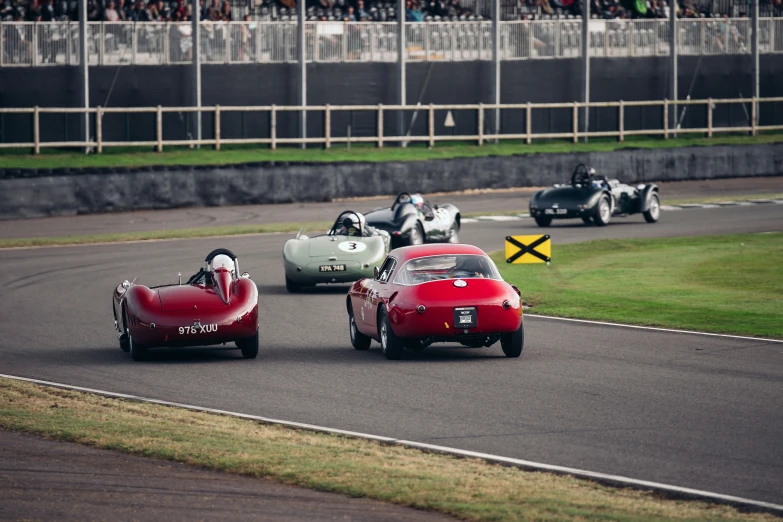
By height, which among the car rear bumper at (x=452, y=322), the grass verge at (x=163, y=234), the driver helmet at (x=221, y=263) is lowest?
the grass verge at (x=163, y=234)

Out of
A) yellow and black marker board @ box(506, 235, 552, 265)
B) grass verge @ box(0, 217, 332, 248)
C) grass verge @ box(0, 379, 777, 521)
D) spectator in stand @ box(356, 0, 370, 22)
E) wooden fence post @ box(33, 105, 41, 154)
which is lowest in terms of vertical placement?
grass verge @ box(0, 379, 777, 521)

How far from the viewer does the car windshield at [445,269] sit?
15.9m

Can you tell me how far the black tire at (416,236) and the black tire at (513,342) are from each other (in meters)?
11.3

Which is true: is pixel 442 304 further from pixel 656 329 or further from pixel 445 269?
pixel 656 329

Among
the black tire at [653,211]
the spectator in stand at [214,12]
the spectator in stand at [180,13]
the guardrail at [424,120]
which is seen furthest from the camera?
the spectator in stand at [214,12]

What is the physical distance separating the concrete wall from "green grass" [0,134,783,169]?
87 cm

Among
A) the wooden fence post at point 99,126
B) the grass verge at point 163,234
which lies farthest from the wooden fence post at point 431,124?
the grass verge at point 163,234

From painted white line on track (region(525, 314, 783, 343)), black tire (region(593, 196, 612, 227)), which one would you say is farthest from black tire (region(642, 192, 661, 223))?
painted white line on track (region(525, 314, 783, 343))

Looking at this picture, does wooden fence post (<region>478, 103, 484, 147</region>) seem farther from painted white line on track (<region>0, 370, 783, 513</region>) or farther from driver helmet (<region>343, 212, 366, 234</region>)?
painted white line on track (<region>0, 370, 783, 513</region>)

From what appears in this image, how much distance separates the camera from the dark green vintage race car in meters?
32.8

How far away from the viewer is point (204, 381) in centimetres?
1433

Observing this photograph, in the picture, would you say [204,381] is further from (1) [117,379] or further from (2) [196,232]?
(2) [196,232]

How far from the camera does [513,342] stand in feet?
50.4

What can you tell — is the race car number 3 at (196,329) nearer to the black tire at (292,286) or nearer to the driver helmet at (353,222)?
the black tire at (292,286)
